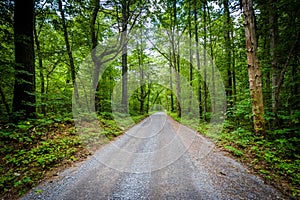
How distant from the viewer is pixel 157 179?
8.99ft

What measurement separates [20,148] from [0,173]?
0.87 m

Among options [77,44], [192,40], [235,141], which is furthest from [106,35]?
[235,141]

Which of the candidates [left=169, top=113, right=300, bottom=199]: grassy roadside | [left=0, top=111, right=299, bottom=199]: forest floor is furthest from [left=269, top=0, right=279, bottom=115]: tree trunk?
[left=0, top=111, right=299, bottom=199]: forest floor

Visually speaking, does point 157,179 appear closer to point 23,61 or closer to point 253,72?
point 253,72

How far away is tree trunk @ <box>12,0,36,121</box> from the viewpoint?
4.50 meters

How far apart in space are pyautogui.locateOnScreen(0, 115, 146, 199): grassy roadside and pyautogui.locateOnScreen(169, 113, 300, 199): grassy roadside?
4354mm

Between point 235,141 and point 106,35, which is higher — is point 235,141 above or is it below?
below

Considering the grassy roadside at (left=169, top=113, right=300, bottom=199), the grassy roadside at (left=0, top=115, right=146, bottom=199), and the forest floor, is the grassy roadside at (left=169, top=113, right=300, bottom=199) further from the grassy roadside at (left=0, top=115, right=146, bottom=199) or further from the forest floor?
the grassy roadside at (left=0, top=115, right=146, bottom=199)

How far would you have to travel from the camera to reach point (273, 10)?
4.49 meters

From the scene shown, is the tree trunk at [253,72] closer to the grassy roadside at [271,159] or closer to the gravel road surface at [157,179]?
the grassy roadside at [271,159]

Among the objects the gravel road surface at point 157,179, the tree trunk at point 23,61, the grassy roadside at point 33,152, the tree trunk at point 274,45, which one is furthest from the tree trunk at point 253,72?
the tree trunk at point 23,61

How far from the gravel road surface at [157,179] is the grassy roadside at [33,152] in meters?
0.33

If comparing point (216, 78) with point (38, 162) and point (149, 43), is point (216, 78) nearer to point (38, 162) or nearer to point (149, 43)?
point (149, 43)

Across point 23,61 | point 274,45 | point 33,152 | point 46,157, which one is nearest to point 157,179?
point 46,157
